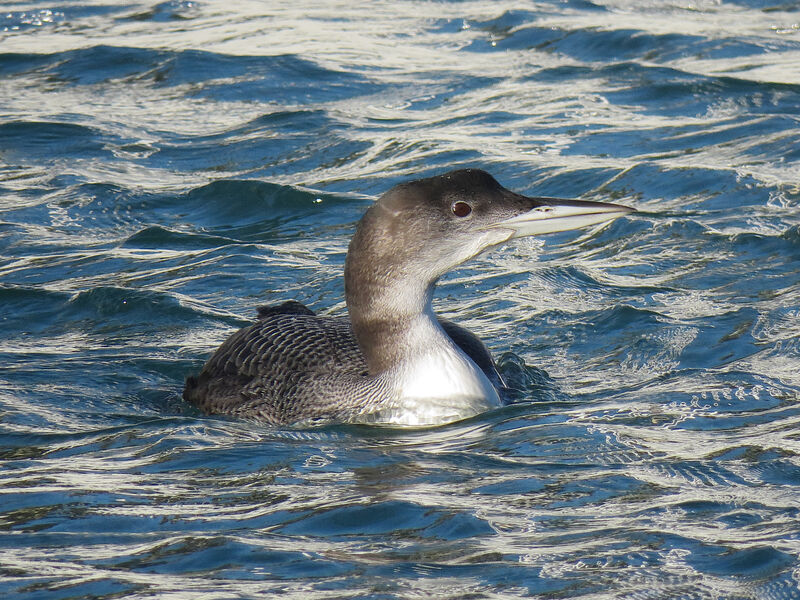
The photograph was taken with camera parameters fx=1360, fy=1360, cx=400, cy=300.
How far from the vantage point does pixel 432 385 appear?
5.70 m

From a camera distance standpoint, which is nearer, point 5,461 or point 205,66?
point 5,461

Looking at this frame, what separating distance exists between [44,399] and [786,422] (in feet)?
10.7

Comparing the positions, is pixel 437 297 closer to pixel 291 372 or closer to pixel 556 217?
pixel 291 372

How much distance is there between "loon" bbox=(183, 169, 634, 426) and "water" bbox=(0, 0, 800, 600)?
0.44 feet

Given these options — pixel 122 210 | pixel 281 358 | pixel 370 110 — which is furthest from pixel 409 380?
pixel 370 110

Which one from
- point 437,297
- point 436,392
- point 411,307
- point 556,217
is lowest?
point 437,297

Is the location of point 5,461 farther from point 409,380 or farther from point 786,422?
point 786,422

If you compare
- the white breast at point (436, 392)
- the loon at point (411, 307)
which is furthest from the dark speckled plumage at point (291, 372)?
the white breast at point (436, 392)

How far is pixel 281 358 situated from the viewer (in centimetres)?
603

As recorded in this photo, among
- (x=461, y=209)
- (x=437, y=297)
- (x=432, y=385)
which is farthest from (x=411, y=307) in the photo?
(x=437, y=297)

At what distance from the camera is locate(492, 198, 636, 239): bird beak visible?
5605 millimetres

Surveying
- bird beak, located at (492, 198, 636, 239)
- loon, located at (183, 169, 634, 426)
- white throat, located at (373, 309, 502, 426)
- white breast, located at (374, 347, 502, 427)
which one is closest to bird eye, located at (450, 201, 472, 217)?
loon, located at (183, 169, 634, 426)

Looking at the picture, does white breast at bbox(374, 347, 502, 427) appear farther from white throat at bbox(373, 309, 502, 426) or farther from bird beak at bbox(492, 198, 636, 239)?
bird beak at bbox(492, 198, 636, 239)

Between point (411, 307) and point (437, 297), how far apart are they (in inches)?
86.2
